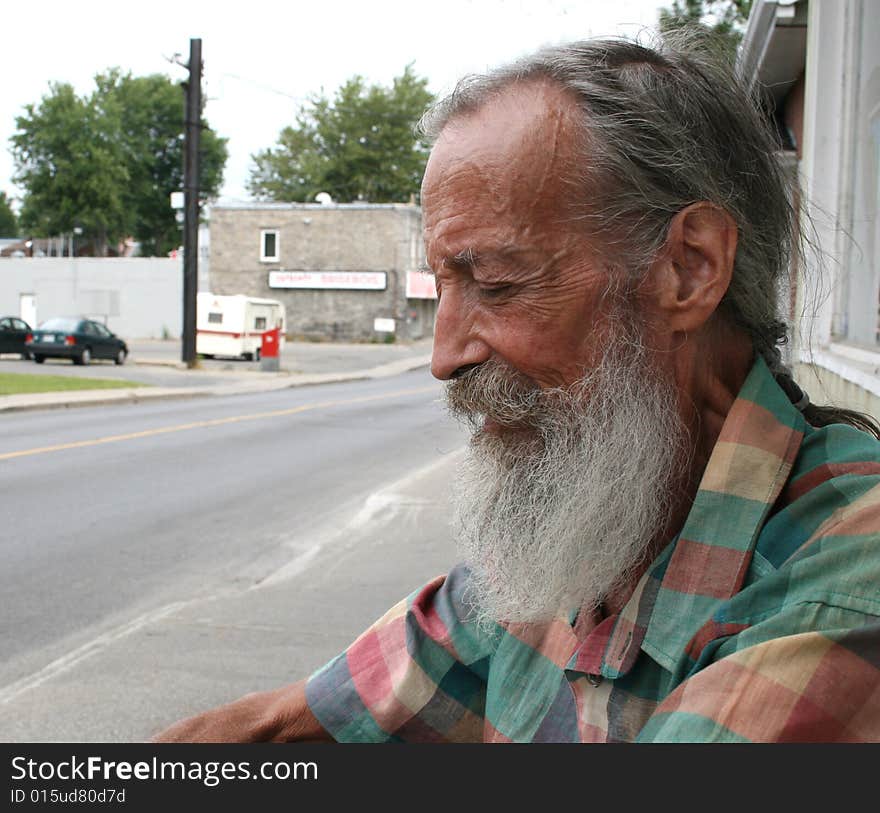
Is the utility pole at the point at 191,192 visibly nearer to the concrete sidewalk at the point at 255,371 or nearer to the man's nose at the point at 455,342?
the concrete sidewalk at the point at 255,371

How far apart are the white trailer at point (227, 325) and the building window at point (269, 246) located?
14.5 m

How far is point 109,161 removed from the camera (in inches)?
2884

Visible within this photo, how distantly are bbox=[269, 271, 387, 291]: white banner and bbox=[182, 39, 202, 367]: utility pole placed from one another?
1767 centimetres

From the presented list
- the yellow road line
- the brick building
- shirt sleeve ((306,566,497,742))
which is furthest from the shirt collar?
the brick building

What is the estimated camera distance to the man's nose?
59.6 inches

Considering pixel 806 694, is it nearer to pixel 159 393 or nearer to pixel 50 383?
pixel 159 393

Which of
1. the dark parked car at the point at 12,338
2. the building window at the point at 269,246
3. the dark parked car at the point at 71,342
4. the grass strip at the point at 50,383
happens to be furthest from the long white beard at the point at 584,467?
the building window at the point at 269,246

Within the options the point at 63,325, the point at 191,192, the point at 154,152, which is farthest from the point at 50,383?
the point at 154,152

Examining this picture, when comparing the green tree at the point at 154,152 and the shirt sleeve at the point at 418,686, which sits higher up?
the green tree at the point at 154,152

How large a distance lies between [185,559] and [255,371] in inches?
980

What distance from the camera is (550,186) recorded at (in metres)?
1.47

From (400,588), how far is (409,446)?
7715 mm

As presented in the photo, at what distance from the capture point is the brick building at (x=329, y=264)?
4875 cm

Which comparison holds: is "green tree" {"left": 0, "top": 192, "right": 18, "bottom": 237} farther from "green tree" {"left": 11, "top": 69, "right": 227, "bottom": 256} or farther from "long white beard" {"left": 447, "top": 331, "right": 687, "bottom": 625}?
"long white beard" {"left": 447, "top": 331, "right": 687, "bottom": 625}
